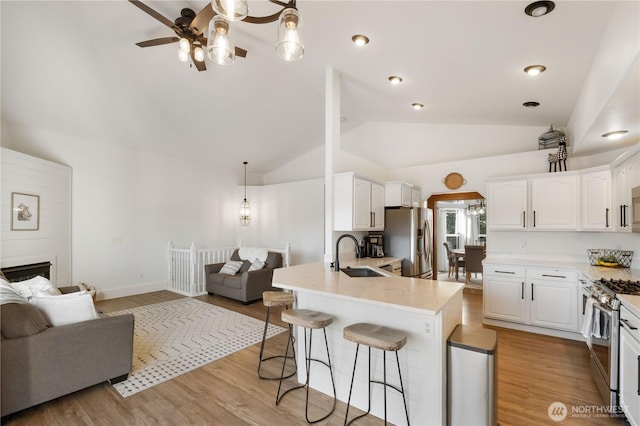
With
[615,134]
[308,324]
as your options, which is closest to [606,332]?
[615,134]

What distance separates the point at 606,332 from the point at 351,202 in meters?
2.78

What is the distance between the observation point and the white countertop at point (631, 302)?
1.91 metres

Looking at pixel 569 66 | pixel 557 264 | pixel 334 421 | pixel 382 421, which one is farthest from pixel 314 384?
pixel 569 66

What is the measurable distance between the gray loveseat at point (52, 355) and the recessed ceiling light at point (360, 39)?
346cm

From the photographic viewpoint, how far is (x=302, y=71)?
13.6 ft

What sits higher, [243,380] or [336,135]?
[336,135]

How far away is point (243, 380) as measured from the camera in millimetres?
2789

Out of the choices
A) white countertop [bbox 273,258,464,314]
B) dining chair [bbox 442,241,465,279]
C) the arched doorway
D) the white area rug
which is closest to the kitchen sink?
white countertop [bbox 273,258,464,314]

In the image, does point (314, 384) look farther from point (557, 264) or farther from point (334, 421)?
point (557, 264)

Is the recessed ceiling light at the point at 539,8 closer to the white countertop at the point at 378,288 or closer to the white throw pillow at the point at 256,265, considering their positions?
the white countertop at the point at 378,288

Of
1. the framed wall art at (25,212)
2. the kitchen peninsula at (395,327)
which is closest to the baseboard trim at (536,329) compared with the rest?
the kitchen peninsula at (395,327)

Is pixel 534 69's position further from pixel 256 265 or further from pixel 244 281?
pixel 256 265

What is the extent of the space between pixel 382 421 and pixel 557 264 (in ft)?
10.7

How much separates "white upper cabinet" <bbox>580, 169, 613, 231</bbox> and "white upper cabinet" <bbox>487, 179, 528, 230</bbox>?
0.63 meters
